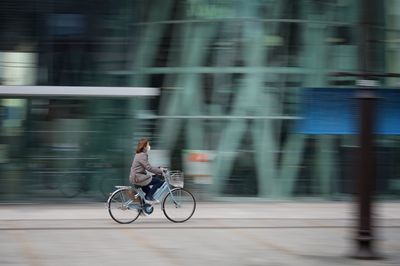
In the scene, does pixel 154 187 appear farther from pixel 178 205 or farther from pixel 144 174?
pixel 178 205

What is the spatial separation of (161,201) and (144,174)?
2.17ft

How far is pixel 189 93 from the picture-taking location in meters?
17.5

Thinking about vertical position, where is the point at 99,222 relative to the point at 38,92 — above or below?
below

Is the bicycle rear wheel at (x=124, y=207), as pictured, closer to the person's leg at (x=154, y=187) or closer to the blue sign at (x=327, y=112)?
the person's leg at (x=154, y=187)

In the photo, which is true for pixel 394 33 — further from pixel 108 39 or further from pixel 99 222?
pixel 99 222

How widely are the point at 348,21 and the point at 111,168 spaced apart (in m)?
7.27

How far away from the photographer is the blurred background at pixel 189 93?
649 inches

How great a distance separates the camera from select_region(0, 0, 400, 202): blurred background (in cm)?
1648

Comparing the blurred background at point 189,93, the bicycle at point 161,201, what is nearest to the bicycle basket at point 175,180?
the bicycle at point 161,201

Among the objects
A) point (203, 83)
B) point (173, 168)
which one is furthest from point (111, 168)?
point (203, 83)

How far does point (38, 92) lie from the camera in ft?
53.2

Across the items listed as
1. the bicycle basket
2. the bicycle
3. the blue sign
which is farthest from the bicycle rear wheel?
the blue sign

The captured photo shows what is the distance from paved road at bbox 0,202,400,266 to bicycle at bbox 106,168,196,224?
0.21 m

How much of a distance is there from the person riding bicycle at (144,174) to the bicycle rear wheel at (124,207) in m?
0.24
